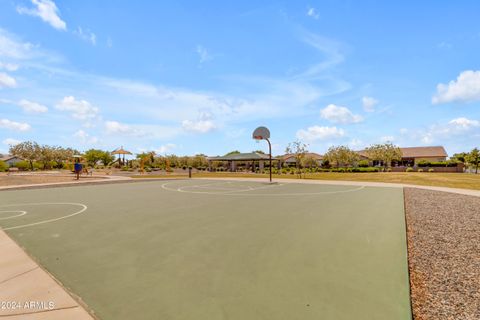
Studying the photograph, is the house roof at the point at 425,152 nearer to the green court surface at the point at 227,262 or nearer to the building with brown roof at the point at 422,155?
the building with brown roof at the point at 422,155

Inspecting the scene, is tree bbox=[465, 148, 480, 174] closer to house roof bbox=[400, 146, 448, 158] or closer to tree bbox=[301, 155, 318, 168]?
house roof bbox=[400, 146, 448, 158]

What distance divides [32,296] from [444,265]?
6253 mm

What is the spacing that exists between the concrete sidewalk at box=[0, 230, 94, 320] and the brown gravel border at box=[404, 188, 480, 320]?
13.3 feet

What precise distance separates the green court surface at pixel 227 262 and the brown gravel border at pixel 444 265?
0.63 feet

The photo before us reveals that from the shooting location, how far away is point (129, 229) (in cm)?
631

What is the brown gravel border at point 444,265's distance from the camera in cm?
287

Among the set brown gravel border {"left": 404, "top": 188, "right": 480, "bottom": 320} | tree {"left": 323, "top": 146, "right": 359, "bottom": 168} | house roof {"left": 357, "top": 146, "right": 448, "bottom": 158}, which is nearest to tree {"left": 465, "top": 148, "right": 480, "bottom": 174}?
house roof {"left": 357, "top": 146, "right": 448, "bottom": 158}

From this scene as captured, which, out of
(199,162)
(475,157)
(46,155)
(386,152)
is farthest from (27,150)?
(475,157)

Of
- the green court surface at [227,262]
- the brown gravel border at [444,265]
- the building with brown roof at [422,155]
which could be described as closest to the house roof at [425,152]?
the building with brown roof at [422,155]

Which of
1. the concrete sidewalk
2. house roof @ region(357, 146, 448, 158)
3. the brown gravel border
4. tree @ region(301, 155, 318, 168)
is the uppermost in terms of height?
house roof @ region(357, 146, 448, 158)

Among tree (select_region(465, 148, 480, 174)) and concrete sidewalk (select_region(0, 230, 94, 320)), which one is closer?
concrete sidewalk (select_region(0, 230, 94, 320))

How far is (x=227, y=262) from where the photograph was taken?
416cm

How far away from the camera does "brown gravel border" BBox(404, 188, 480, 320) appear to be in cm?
287

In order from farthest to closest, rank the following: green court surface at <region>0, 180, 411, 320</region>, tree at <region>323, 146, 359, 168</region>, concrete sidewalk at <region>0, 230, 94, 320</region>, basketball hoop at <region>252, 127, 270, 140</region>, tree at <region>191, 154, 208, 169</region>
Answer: tree at <region>191, 154, 208, 169</region> < tree at <region>323, 146, 359, 168</region> < basketball hoop at <region>252, 127, 270, 140</region> < green court surface at <region>0, 180, 411, 320</region> < concrete sidewalk at <region>0, 230, 94, 320</region>
